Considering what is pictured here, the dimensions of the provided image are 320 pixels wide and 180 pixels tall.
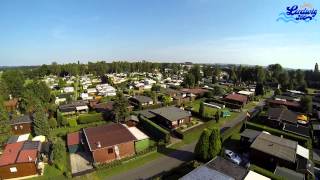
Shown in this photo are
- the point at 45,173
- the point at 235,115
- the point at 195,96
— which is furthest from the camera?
the point at 195,96

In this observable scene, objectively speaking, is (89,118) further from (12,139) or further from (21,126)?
(12,139)

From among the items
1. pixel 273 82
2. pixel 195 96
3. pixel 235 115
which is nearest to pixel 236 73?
pixel 273 82

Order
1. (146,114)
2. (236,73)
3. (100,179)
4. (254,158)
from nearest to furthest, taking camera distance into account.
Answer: (100,179) → (254,158) → (146,114) → (236,73)

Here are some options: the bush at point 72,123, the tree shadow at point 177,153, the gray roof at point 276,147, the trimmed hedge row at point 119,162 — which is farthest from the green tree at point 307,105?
the bush at point 72,123

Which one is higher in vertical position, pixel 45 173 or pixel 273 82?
pixel 273 82

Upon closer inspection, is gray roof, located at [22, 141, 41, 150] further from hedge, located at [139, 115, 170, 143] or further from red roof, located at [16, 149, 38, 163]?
hedge, located at [139, 115, 170, 143]

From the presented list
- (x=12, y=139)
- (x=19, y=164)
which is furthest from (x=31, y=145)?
(x=12, y=139)

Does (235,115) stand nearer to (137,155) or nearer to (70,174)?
(137,155)
